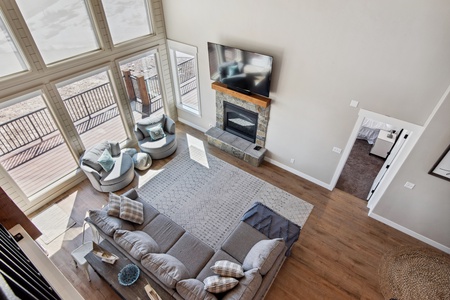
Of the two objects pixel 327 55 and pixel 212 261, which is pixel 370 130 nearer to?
pixel 327 55

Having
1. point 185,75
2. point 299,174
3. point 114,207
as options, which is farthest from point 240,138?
point 114,207

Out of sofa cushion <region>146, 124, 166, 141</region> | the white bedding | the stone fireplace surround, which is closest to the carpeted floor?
the white bedding

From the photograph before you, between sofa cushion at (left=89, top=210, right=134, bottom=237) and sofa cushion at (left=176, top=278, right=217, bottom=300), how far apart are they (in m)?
1.26

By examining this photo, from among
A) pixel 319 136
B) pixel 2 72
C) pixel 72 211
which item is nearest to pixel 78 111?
pixel 2 72

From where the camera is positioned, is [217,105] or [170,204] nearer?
[170,204]

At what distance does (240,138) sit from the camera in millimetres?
6293

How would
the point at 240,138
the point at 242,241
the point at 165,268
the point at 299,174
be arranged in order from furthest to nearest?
the point at 240,138 < the point at 299,174 < the point at 242,241 < the point at 165,268

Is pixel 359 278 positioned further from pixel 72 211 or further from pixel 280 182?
pixel 72 211

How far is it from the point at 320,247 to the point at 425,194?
1932 millimetres

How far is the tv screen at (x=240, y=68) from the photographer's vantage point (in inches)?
187

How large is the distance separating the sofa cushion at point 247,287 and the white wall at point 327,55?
3.05 meters

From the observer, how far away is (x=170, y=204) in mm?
5059

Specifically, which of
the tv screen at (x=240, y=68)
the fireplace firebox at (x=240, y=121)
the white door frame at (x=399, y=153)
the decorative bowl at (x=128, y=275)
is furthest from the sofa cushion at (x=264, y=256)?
the fireplace firebox at (x=240, y=121)

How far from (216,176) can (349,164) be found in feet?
10.9
